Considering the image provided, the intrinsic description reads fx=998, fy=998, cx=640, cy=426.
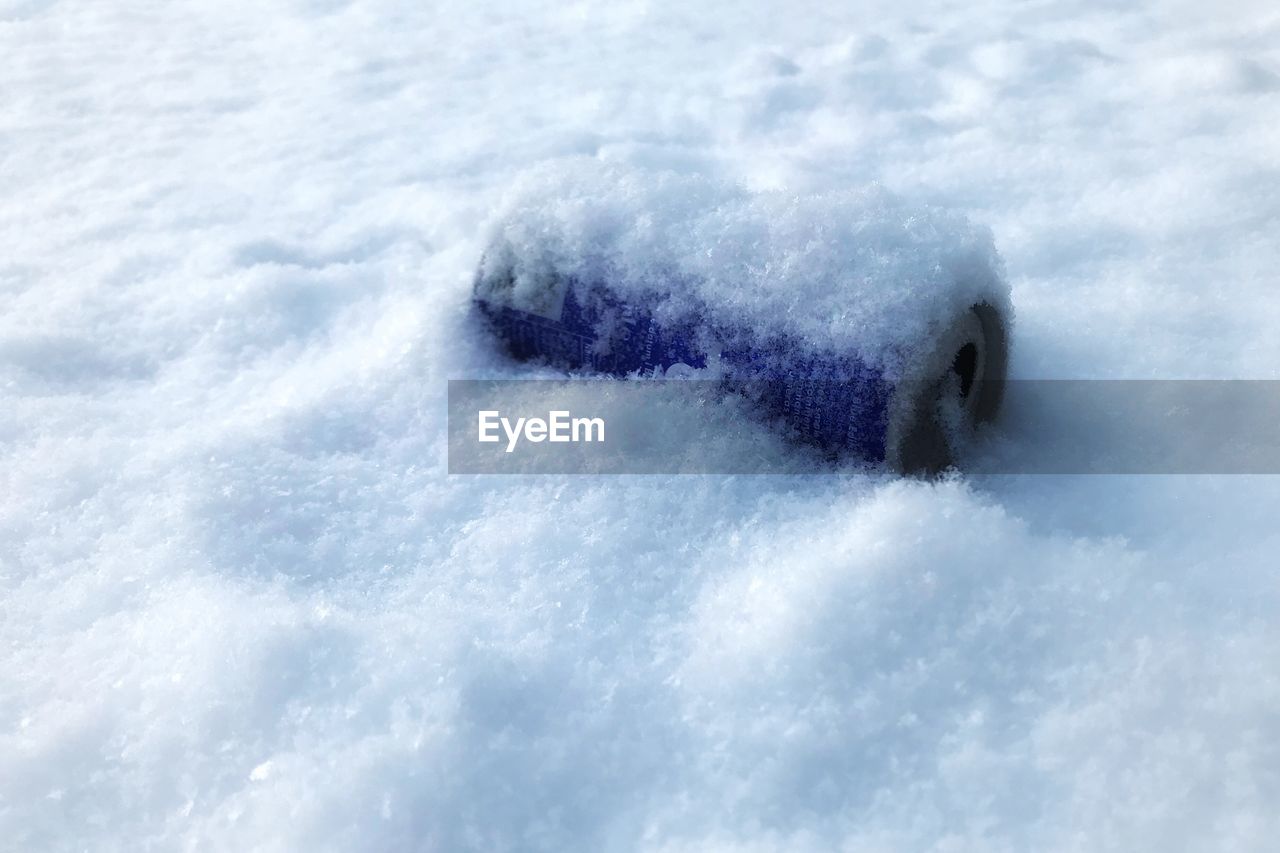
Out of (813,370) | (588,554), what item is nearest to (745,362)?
(813,370)

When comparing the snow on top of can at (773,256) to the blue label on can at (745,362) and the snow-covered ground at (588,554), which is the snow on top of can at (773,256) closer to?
the blue label on can at (745,362)

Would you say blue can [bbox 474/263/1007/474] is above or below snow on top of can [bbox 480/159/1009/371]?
below

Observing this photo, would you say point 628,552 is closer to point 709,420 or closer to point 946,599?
point 709,420

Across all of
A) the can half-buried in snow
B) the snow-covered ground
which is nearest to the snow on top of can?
the can half-buried in snow

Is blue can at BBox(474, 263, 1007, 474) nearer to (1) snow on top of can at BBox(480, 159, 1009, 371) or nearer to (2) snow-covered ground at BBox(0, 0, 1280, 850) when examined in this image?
(1) snow on top of can at BBox(480, 159, 1009, 371)

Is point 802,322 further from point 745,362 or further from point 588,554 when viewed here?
point 588,554

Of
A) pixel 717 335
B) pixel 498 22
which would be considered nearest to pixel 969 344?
pixel 717 335

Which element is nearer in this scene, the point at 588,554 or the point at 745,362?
the point at 588,554

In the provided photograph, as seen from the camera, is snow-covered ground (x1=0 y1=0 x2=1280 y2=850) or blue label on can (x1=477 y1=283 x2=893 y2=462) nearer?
snow-covered ground (x1=0 y1=0 x2=1280 y2=850)
